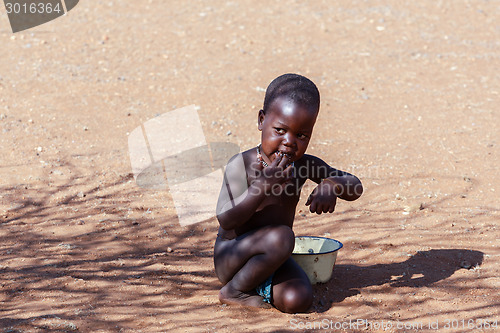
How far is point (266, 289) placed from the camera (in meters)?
3.30

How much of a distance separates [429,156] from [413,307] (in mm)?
2665

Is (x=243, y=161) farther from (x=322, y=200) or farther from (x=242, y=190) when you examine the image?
(x=322, y=200)

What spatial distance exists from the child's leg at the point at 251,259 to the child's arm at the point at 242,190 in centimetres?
14

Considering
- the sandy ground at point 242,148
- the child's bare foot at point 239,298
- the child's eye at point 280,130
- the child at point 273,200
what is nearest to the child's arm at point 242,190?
the child at point 273,200

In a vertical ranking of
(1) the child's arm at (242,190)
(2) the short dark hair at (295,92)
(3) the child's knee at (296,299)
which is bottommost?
(3) the child's knee at (296,299)

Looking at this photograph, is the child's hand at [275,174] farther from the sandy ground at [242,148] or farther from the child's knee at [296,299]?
the sandy ground at [242,148]

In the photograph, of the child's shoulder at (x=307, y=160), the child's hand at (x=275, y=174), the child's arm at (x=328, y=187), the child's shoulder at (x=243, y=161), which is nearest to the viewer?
the child's hand at (x=275, y=174)

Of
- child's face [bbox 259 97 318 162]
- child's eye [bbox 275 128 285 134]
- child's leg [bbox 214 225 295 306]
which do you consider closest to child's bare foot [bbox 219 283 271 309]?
child's leg [bbox 214 225 295 306]

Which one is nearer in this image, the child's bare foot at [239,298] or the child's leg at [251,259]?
the child's leg at [251,259]

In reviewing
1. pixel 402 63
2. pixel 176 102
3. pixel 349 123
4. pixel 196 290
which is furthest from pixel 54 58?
pixel 196 290

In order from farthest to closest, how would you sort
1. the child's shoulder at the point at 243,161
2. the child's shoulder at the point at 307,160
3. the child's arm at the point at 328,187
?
the child's shoulder at the point at 307,160, the child's shoulder at the point at 243,161, the child's arm at the point at 328,187

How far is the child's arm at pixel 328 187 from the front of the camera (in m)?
3.09

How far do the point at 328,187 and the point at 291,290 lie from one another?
0.56 metres

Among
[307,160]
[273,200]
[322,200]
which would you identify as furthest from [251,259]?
[307,160]
